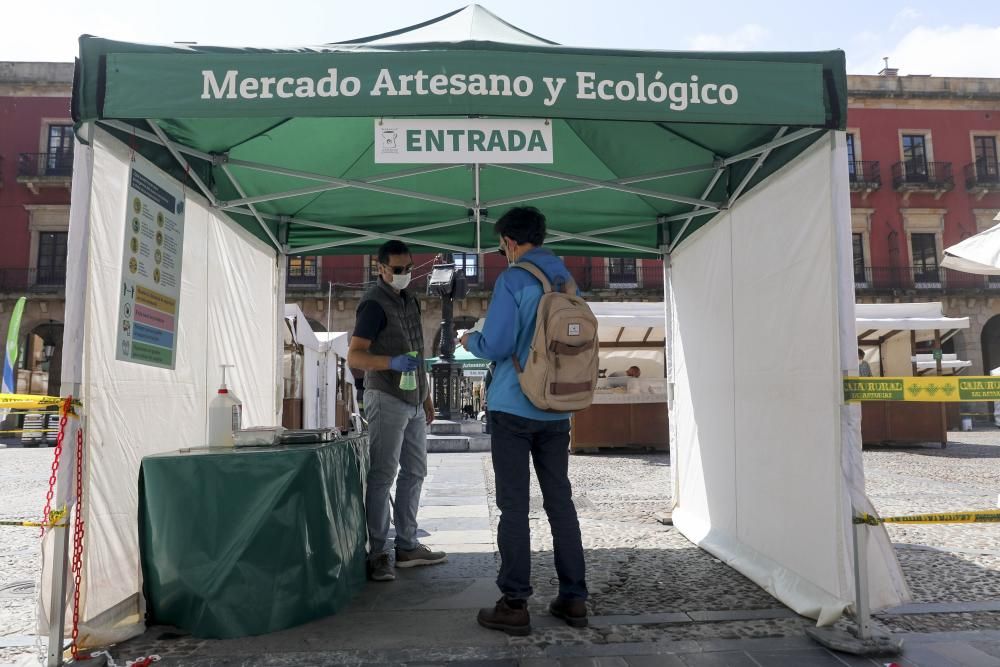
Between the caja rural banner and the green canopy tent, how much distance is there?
0.31ft

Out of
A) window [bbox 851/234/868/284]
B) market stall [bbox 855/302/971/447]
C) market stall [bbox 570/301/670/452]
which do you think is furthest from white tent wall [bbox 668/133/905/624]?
window [bbox 851/234/868/284]

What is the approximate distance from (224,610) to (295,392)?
8735 mm

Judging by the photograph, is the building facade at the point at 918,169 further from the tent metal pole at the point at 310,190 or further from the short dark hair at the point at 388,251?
the short dark hair at the point at 388,251

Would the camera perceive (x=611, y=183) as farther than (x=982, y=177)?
No

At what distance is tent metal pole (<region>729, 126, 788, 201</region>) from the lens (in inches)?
142

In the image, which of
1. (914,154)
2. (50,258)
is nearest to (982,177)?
(914,154)

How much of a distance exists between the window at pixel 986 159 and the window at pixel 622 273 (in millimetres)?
14734

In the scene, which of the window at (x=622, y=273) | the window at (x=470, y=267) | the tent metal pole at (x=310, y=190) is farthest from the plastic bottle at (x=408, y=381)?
the window at (x=622, y=273)

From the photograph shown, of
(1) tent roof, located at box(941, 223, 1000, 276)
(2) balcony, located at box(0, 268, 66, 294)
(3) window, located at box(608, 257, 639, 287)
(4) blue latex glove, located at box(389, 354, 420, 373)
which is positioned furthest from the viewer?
(3) window, located at box(608, 257, 639, 287)

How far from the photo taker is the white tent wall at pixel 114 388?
113 inches

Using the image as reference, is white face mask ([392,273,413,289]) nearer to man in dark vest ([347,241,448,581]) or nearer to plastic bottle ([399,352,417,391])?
man in dark vest ([347,241,448,581])

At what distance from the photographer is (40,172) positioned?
87.9 feet

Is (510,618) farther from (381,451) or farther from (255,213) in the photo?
(255,213)

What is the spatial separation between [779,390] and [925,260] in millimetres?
30988
